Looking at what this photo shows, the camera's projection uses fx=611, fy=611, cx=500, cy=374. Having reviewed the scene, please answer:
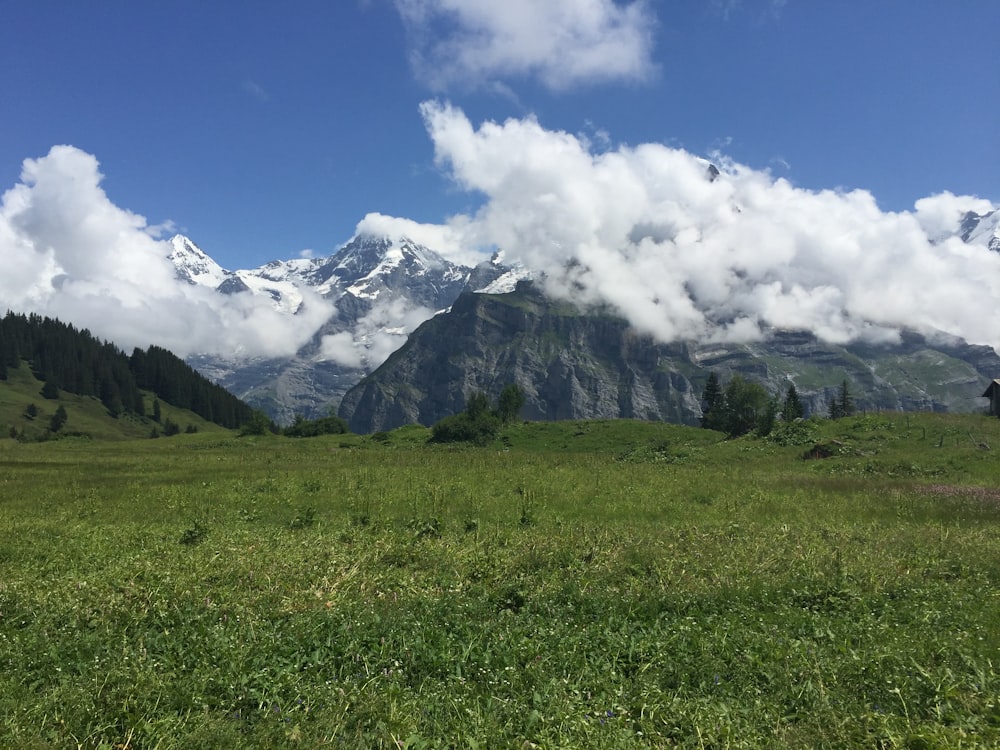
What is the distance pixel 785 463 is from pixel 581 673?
43.3 m

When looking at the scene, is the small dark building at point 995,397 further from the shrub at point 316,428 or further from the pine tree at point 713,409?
the shrub at point 316,428

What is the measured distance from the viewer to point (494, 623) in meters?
11.6

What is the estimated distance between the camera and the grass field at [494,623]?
8.24m

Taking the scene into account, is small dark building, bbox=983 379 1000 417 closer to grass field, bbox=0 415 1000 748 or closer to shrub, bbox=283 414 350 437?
grass field, bbox=0 415 1000 748

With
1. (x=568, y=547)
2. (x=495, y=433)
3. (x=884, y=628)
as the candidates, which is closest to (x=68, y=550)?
(x=568, y=547)

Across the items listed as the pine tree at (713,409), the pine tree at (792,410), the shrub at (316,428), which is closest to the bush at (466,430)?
the shrub at (316,428)

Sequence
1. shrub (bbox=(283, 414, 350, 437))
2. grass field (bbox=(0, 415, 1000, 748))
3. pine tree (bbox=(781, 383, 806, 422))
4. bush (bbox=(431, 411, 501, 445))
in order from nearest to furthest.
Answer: grass field (bbox=(0, 415, 1000, 748)), bush (bbox=(431, 411, 501, 445)), shrub (bbox=(283, 414, 350, 437)), pine tree (bbox=(781, 383, 806, 422))

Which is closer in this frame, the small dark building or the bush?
the small dark building

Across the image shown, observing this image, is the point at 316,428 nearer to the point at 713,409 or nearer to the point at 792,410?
the point at 713,409

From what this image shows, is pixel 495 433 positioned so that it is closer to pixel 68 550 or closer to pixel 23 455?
pixel 23 455

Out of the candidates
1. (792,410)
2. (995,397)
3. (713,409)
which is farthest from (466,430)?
(792,410)

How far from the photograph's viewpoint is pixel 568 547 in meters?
17.0

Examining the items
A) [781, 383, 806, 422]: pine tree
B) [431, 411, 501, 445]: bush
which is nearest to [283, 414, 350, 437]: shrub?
[431, 411, 501, 445]: bush

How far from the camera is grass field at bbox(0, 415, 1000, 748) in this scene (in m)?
8.24
